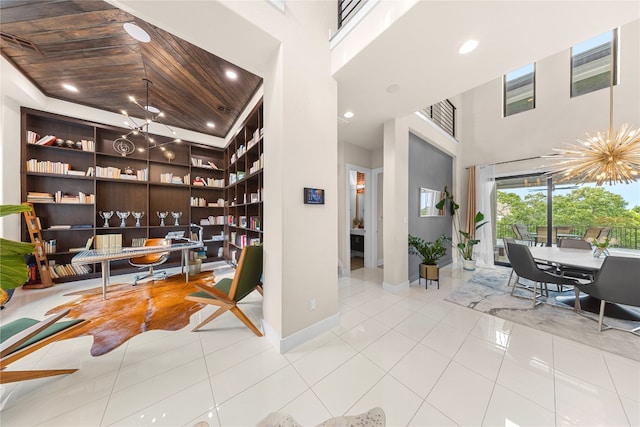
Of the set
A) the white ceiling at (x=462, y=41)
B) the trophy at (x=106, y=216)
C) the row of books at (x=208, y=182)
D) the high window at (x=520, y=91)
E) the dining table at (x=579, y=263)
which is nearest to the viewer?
the white ceiling at (x=462, y=41)

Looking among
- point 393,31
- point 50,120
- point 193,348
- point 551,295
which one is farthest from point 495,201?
point 50,120

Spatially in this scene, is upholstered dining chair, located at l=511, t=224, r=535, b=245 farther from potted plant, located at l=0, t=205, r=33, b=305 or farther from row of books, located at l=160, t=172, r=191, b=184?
row of books, located at l=160, t=172, r=191, b=184

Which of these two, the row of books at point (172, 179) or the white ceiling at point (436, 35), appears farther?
the row of books at point (172, 179)

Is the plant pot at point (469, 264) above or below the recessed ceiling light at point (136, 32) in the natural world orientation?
below

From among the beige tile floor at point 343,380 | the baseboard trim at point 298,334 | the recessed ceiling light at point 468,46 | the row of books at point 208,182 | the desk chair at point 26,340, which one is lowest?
the beige tile floor at point 343,380

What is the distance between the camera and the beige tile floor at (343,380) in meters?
1.25

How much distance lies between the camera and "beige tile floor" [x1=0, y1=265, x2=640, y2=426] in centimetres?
125

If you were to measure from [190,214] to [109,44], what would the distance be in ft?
10.2

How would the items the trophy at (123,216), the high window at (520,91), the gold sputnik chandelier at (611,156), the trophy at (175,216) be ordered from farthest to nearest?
the high window at (520,91)
the trophy at (175,216)
the trophy at (123,216)
the gold sputnik chandelier at (611,156)

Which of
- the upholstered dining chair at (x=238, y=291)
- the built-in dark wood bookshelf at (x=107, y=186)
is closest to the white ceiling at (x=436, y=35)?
the built-in dark wood bookshelf at (x=107, y=186)

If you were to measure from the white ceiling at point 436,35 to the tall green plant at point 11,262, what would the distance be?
160cm

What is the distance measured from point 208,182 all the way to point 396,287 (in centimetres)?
473

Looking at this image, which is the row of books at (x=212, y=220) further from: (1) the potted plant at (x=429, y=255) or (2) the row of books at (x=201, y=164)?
(1) the potted plant at (x=429, y=255)

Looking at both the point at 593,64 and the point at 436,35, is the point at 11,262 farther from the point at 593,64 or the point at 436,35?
the point at 593,64
